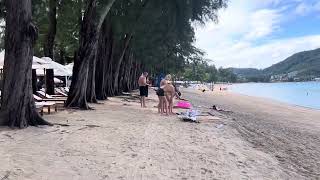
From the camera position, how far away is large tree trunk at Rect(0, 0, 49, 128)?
Answer: 492 inches

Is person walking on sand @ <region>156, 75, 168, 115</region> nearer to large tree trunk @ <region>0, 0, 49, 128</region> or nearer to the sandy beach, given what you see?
the sandy beach

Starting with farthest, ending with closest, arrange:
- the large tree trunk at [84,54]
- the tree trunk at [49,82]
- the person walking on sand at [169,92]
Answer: the tree trunk at [49,82]
the person walking on sand at [169,92]
the large tree trunk at [84,54]

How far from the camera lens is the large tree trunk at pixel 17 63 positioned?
12.5 metres

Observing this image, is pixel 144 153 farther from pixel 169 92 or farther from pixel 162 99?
pixel 169 92

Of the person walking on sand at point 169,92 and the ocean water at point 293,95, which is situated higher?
the person walking on sand at point 169,92

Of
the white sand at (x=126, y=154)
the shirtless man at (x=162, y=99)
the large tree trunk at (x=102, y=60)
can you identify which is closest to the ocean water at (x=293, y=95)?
the large tree trunk at (x=102, y=60)

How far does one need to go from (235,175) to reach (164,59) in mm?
51436

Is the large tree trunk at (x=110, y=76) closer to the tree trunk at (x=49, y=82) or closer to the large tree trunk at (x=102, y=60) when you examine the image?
the large tree trunk at (x=102, y=60)

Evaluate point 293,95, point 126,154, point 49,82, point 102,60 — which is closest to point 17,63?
point 126,154

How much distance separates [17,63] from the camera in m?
12.6

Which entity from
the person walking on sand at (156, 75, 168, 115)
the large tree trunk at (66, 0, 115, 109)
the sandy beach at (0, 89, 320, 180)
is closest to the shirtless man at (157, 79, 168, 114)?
the person walking on sand at (156, 75, 168, 115)

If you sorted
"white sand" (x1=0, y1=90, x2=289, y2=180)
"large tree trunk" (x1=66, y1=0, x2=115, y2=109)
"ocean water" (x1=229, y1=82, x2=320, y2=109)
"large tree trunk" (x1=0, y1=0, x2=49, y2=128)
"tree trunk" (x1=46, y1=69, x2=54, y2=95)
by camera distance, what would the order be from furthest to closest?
"ocean water" (x1=229, y1=82, x2=320, y2=109) → "tree trunk" (x1=46, y1=69, x2=54, y2=95) → "large tree trunk" (x1=66, y1=0, x2=115, y2=109) → "large tree trunk" (x1=0, y1=0, x2=49, y2=128) → "white sand" (x1=0, y1=90, x2=289, y2=180)

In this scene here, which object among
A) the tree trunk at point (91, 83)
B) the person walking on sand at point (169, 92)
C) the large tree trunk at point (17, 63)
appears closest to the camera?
the large tree trunk at point (17, 63)

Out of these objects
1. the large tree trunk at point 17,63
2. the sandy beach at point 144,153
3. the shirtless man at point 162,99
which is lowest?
the sandy beach at point 144,153
